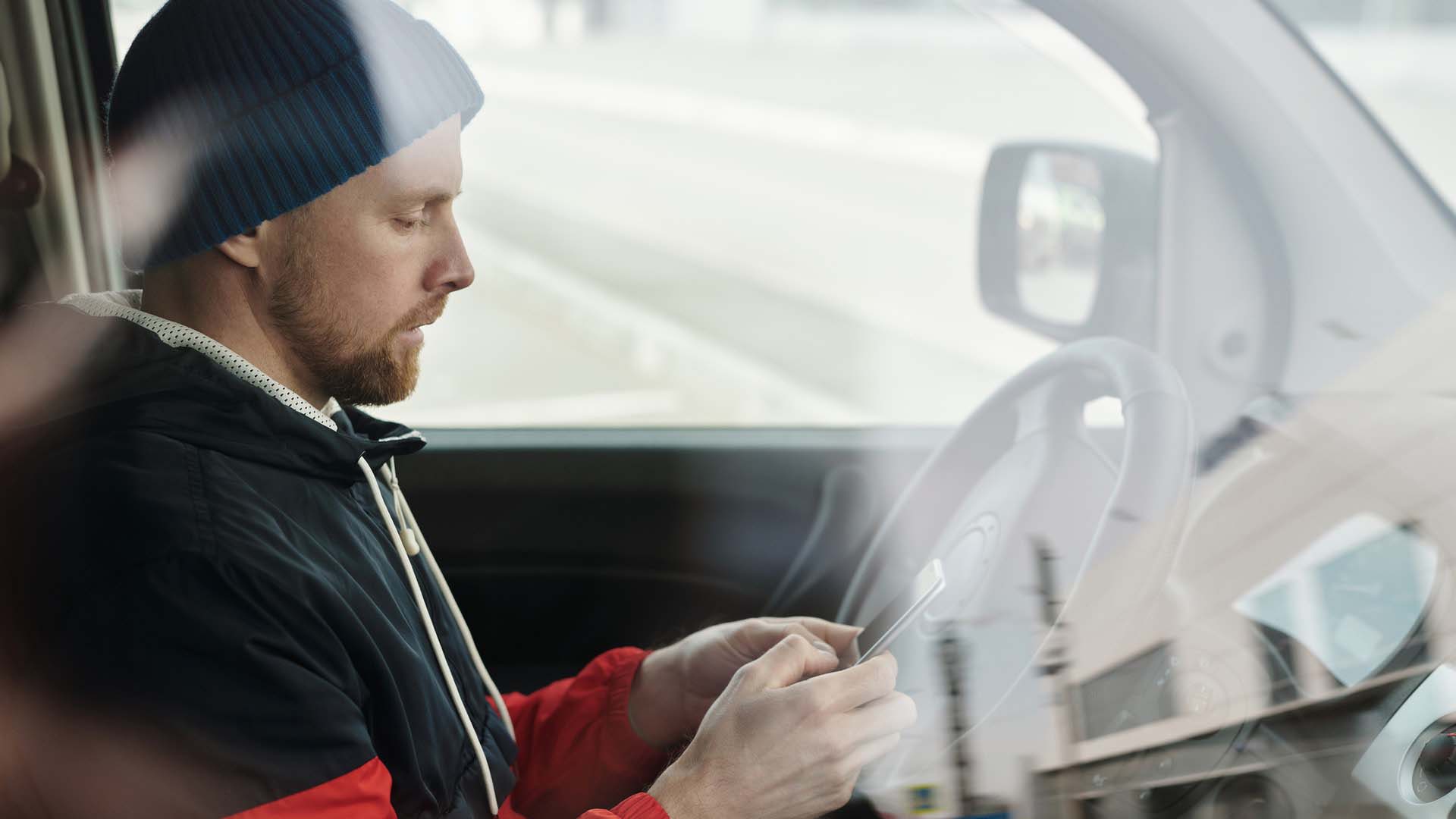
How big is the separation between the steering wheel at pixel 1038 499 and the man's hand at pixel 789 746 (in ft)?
0.27

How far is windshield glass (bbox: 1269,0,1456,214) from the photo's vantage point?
1.21m

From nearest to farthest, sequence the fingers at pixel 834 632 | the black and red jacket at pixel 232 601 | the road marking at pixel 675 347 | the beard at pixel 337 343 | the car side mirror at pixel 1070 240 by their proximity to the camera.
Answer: the black and red jacket at pixel 232 601 < the beard at pixel 337 343 < the fingers at pixel 834 632 < the car side mirror at pixel 1070 240 < the road marking at pixel 675 347

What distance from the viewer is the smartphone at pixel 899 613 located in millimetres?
1156

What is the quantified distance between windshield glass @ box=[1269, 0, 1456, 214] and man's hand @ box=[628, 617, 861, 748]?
72 cm

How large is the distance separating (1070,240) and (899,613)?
0.64m

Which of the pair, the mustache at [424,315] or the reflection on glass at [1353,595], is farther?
the mustache at [424,315]

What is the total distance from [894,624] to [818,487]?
939 millimetres

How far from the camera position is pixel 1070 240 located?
1.63 metres

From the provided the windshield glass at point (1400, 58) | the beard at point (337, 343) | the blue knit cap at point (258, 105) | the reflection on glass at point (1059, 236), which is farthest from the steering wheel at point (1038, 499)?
the blue knit cap at point (258, 105)

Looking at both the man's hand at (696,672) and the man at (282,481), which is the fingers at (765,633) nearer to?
the man's hand at (696,672)

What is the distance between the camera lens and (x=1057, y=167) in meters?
1.56

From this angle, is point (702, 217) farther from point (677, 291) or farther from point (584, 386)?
point (584, 386)

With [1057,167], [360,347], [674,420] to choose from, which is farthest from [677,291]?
[360,347]

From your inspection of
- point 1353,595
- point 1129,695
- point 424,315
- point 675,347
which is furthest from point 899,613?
point 675,347
